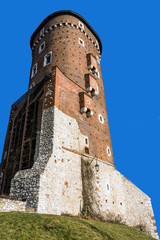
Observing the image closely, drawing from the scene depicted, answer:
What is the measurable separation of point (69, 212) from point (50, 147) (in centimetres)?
428

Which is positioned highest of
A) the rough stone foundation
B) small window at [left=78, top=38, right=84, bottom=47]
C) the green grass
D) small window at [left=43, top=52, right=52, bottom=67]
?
small window at [left=78, top=38, right=84, bottom=47]

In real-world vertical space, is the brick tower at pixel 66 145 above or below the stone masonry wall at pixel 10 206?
above

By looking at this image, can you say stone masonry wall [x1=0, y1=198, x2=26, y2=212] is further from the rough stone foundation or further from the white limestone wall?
the white limestone wall

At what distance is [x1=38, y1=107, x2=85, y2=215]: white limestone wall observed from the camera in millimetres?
12461

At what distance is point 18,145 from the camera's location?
18.3m

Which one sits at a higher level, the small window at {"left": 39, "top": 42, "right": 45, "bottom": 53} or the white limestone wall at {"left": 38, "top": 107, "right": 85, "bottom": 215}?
the small window at {"left": 39, "top": 42, "right": 45, "bottom": 53}

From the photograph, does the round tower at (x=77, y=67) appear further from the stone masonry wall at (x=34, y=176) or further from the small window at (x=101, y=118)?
the stone masonry wall at (x=34, y=176)

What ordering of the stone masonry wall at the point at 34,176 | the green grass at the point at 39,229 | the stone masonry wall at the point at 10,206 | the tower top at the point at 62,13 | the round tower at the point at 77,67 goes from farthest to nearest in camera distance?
the tower top at the point at 62,13
the round tower at the point at 77,67
the stone masonry wall at the point at 34,176
the stone masonry wall at the point at 10,206
the green grass at the point at 39,229

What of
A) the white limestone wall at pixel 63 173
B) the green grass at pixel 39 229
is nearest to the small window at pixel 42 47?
the white limestone wall at pixel 63 173

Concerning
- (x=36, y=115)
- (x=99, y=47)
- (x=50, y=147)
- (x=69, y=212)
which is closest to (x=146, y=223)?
(x=69, y=212)

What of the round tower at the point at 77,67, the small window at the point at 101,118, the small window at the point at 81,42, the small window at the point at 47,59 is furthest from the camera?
the small window at the point at 81,42

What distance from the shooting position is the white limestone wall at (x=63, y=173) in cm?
1246

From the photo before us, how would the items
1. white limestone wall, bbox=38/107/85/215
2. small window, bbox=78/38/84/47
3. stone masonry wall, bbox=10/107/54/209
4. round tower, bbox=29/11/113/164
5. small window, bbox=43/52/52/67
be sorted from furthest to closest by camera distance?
1. small window, bbox=78/38/84/47
2. small window, bbox=43/52/52/67
3. round tower, bbox=29/11/113/164
4. white limestone wall, bbox=38/107/85/215
5. stone masonry wall, bbox=10/107/54/209

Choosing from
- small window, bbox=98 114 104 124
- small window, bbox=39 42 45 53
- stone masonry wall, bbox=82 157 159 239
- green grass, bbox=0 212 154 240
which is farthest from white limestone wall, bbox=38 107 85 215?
small window, bbox=39 42 45 53
